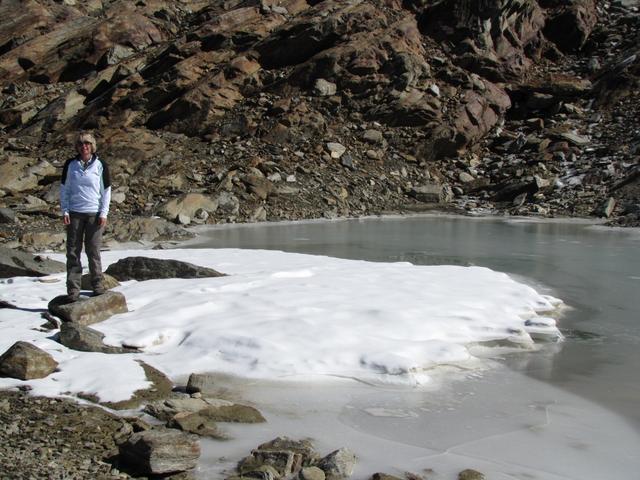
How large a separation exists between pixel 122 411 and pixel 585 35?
121 feet

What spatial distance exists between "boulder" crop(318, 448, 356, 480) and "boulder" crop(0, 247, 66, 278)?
19.1ft

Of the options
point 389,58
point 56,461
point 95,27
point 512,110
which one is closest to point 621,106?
point 512,110

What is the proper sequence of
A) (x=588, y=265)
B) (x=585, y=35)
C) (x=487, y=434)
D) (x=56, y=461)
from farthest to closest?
(x=585, y=35)
(x=588, y=265)
(x=487, y=434)
(x=56, y=461)

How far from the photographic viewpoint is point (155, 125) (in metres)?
27.1

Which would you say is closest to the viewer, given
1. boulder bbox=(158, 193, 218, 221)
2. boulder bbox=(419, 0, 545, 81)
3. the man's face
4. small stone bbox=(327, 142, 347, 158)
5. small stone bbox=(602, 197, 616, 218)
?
the man's face

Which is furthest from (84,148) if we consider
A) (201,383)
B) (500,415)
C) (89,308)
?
(500,415)

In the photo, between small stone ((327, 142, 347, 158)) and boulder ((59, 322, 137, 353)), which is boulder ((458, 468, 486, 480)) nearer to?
boulder ((59, 322, 137, 353))

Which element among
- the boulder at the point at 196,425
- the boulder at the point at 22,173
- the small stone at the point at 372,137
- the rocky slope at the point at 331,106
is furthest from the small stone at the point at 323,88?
the boulder at the point at 196,425

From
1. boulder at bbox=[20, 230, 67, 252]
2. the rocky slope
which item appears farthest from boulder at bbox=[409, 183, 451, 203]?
boulder at bbox=[20, 230, 67, 252]

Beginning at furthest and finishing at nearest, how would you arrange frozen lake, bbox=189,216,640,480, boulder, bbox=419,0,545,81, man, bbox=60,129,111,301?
boulder, bbox=419,0,545,81, man, bbox=60,129,111,301, frozen lake, bbox=189,216,640,480

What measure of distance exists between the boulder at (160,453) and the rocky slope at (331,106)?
49.4ft

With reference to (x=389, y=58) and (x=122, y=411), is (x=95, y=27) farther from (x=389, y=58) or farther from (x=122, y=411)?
(x=122, y=411)

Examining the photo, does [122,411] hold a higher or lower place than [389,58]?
lower

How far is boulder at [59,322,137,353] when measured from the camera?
502cm
